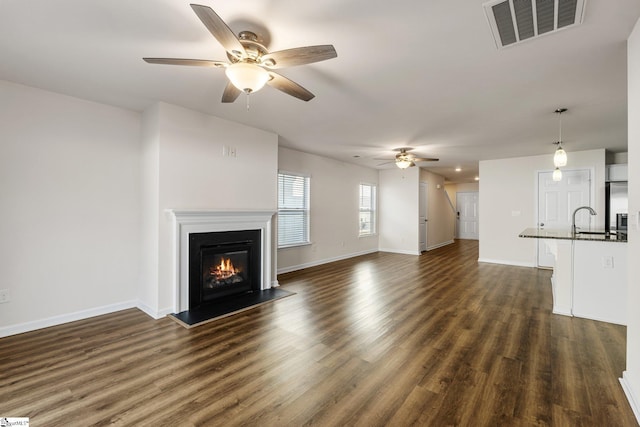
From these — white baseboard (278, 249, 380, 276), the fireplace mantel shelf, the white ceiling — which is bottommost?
white baseboard (278, 249, 380, 276)

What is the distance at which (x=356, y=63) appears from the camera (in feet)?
7.85

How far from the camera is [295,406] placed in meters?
1.82

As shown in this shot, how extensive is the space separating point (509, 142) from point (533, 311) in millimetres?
3027

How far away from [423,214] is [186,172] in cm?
673

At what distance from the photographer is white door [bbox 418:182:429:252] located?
800cm

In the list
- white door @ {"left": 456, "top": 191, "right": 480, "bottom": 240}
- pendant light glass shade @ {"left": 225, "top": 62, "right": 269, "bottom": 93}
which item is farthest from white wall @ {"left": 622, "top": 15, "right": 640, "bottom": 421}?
white door @ {"left": 456, "top": 191, "right": 480, "bottom": 240}

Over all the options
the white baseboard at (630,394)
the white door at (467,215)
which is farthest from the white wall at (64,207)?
the white door at (467,215)

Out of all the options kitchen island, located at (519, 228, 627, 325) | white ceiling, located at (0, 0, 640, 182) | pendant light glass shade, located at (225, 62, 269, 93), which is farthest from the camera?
kitchen island, located at (519, 228, 627, 325)

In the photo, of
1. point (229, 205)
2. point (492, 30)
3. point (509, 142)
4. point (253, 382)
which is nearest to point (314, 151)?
point (229, 205)

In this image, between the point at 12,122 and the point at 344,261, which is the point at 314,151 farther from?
the point at 12,122

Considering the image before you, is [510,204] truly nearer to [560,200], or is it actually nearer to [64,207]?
[560,200]

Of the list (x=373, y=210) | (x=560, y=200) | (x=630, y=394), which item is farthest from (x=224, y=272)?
(x=560, y=200)

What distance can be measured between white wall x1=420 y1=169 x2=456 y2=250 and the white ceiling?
14.3ft

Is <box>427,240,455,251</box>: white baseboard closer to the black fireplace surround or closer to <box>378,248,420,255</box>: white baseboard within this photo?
<box>378,248,420,255</box>: white baseboard
